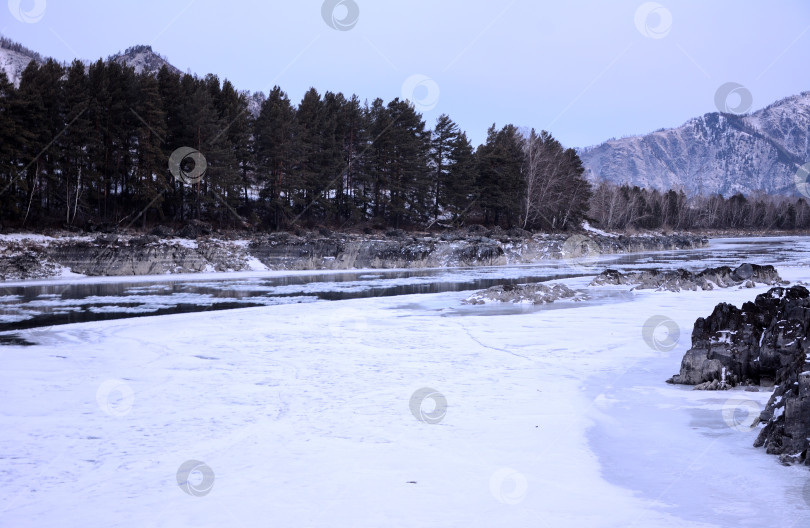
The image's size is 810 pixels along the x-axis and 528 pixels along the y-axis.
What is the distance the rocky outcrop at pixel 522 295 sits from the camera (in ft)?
63.0

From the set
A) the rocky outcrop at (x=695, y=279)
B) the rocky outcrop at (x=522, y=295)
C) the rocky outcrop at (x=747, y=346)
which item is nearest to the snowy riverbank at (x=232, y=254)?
the rocky outcrop at (x=695, y=279)

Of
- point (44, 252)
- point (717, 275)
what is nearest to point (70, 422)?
point (717, 275)

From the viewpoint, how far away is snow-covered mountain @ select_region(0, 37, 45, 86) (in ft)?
462

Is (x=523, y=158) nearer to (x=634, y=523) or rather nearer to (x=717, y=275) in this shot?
(x=717, y=275)

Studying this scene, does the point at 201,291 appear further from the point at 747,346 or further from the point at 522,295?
the point at 747,346

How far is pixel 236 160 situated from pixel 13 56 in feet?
464

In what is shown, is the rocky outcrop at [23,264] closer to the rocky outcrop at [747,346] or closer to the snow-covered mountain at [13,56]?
the rocky outcrop at [747,346]

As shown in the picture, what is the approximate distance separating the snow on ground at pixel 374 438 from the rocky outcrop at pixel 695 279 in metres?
11.8

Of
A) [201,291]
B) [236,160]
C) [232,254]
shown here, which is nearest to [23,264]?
[201,291]

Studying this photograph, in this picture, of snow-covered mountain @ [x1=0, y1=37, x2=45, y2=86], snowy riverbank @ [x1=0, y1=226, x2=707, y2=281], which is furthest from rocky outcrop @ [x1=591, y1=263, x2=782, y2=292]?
snow-covered mountain @ [x1=0, y1=37, x2=45, y2=86]

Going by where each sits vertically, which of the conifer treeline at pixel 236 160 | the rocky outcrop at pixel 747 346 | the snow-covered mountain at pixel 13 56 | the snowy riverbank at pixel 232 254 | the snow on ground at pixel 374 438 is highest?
the snow-covered mountain at pixel 13 56

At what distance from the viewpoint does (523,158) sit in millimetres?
73438

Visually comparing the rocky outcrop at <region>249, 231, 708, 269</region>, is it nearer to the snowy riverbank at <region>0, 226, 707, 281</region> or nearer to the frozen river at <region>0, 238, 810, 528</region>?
the snowy riverbank at <region>0, 226, 707, 281</region>

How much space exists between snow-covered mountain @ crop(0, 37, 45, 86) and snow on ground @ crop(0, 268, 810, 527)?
15626 cm
